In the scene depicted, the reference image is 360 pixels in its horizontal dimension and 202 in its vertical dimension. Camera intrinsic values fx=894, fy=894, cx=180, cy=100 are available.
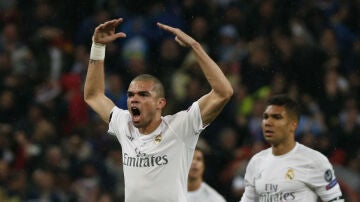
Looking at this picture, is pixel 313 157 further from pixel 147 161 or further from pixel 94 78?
pixel 94 78

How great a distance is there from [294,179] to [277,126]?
0.50 m

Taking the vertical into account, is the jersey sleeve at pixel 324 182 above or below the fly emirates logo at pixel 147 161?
below

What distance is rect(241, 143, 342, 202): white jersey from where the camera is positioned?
7262 millimetres

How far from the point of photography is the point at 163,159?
650 centimetres

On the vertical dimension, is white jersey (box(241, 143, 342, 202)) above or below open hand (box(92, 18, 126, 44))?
below

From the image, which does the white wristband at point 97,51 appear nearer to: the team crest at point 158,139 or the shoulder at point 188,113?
the shoulder at point 188,113

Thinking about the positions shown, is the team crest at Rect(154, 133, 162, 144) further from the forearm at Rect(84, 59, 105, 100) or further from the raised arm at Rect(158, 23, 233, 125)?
the forearm at Rect(84, 59, 105, 100)

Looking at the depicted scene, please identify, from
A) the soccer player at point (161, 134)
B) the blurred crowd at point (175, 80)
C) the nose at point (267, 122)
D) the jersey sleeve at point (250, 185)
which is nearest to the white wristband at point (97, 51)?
the soccer player at point (161, 134)

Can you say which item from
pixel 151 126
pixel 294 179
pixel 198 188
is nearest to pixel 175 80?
pixel 198 188

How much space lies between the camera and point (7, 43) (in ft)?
46.2

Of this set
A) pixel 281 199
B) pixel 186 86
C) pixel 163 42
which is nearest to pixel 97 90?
pixel 281 199

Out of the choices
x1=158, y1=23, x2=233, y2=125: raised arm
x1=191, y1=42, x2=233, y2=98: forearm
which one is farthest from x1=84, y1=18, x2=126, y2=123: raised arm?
x1=191, y1=42, x2=233, y2=98: forearm

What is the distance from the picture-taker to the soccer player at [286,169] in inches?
286

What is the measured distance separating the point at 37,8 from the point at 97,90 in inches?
308
